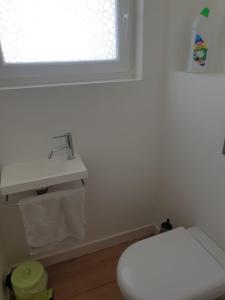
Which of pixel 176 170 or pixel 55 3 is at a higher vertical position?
pixel 55 3

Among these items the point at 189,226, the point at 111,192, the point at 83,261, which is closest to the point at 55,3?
the point at 111,192

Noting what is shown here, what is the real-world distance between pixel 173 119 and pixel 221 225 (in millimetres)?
626

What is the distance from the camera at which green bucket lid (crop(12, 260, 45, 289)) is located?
3.97ft

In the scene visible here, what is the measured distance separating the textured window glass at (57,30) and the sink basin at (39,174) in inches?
21.5

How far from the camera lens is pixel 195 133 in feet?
3.88

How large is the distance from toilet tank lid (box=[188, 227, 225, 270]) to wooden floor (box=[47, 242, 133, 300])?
0.61m

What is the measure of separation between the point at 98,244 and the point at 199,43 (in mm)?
1446

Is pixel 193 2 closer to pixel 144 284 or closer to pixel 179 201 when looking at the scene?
pixel 179 201

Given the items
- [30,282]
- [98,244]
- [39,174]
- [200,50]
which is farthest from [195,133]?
[30,282]

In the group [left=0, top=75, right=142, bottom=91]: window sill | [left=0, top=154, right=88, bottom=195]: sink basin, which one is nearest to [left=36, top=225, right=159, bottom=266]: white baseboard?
[left=0, top=154, right=88, bottom=195]: sink basin

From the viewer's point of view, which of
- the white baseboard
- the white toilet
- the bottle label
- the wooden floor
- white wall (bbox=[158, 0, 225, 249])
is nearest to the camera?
the white toilet

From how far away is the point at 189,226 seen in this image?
1.37 meters

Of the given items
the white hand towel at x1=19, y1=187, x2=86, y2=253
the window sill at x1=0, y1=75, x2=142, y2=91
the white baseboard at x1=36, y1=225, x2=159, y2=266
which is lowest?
the white baseboard at x1=36, y1=225, x2=159, y2=266

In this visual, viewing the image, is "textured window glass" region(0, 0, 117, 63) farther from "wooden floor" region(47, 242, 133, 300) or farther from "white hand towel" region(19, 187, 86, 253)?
"wooden floor" region(47, 242, 133, 300)
